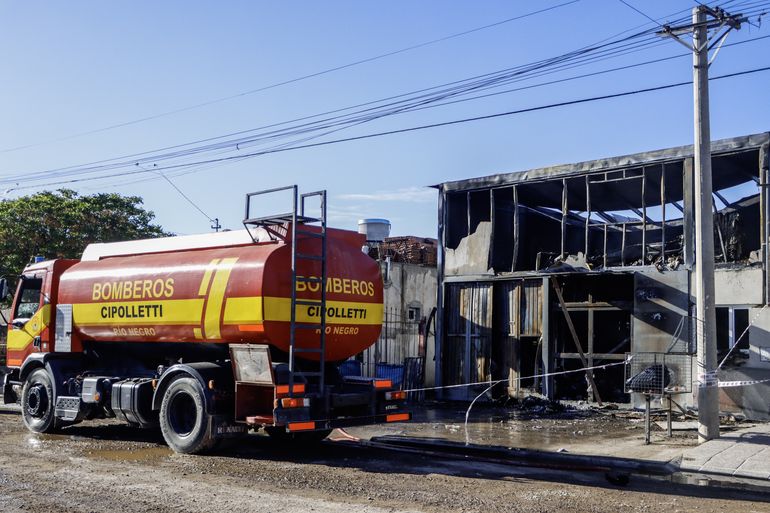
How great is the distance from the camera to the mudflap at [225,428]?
11398 mm

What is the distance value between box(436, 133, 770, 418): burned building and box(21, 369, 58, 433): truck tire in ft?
32.4

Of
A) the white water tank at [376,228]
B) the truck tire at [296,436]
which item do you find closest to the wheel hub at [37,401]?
the truck tire at [296,436]

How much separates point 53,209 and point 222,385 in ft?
63.9

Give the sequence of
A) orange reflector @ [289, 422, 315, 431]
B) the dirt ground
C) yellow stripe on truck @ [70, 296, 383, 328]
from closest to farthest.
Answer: the dirt ground, orange reflector @ [289, 422, 315, 431], yellow stripe on truck @ [70, 296, 383, 328]

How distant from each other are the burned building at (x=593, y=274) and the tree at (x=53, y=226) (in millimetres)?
14266

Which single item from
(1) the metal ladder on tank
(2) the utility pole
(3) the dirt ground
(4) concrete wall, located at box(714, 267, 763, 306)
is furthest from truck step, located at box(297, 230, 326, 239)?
(4) concrete wall, located at box(714, 267, 763, 306)

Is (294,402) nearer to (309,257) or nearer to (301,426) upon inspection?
(301,426)

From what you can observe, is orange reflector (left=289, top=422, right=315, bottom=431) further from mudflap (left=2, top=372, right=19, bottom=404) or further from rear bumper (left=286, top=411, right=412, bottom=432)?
mudflap (left=2, top=372, right=19, bottom=404)

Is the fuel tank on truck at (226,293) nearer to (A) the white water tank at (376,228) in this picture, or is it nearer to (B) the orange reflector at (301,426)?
(B) the orange reflector at (301,426)

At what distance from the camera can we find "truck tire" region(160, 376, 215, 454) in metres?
11.5

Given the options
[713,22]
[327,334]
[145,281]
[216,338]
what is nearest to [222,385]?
[216,338]

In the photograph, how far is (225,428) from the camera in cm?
1150

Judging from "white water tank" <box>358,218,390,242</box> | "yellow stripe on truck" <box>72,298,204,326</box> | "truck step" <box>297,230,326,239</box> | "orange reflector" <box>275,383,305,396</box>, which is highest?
"white water tank" <box>358,218,390,242</box>

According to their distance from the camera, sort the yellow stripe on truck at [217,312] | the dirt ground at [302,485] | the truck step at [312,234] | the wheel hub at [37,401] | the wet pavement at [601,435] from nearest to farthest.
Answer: the dirt ground at [302,485]
the wet pavement at [601,435]
the yellow stripe on truck at [217,312]
the truck step at [312,234]
the wheel hub at [37,401]
